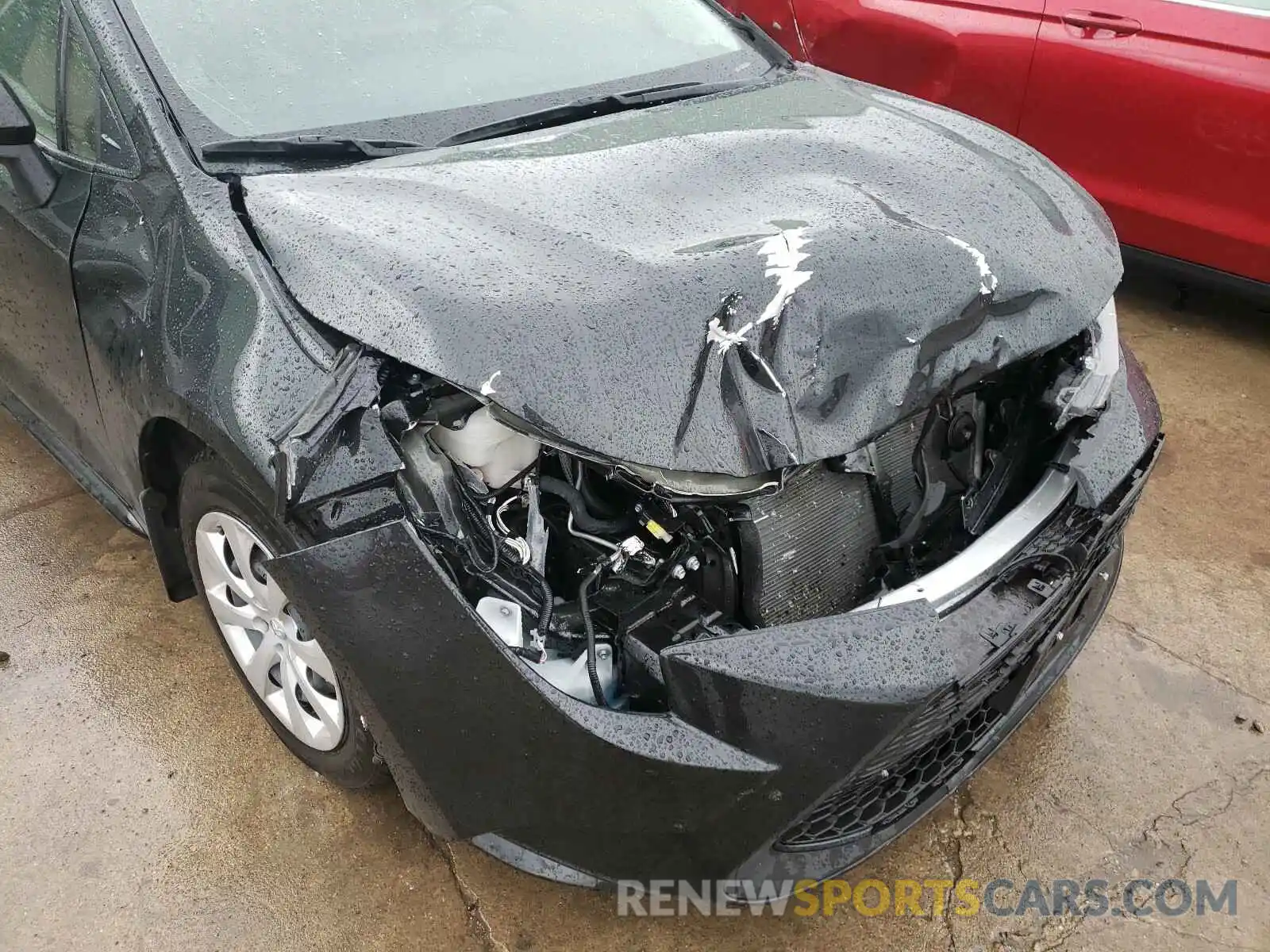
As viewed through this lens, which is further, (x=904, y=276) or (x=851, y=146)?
(x=851, y=146)

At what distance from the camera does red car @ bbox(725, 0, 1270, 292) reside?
11.3 feet

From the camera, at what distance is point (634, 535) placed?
5.67 feet

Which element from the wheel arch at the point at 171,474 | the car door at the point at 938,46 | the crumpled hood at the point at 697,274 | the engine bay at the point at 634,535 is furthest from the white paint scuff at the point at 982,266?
the car door at the point at 938,46

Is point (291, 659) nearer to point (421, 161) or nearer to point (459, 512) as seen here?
point (459, 512)

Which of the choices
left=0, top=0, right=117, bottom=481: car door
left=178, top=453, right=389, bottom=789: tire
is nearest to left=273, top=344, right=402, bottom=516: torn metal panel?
left=178, top=453, right=389, bottom=789: tire

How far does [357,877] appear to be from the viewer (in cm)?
200

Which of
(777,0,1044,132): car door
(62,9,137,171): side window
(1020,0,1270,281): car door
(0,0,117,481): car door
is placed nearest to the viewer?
(62,9,137,171): side window

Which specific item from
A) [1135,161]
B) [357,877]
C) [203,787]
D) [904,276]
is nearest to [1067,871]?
[904,276]

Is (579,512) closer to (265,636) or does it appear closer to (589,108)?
(265,636)

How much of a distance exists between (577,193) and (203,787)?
1504mm

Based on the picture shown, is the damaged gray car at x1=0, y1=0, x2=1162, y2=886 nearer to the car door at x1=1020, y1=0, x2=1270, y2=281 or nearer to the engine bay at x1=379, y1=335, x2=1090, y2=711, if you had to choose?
the engine bay at x1=379, y1=335, x2=1090, y2=711

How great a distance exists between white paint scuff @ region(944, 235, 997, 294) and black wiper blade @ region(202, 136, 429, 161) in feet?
3.55

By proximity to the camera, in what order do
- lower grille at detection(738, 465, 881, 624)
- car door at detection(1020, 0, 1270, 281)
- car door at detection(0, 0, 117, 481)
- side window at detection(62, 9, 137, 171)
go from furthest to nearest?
car door at detection(1020, 0, 1270, 281) < car door at detection(0, 0, 117, 481) < side window at detection(62, 9, 137, 171) < lower grille at detection(738, 465, 881, 624)

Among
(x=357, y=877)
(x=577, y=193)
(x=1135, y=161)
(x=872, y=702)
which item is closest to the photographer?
(x=872, y=702)
